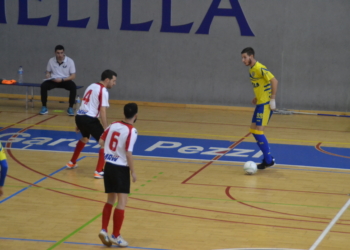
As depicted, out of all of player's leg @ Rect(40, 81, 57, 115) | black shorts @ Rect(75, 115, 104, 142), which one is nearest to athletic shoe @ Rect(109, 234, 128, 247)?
black shorts @ Rect(75, 115, 104, 142)

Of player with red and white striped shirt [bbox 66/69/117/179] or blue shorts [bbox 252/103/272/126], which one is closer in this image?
player with red and white striped shirt [bbox 66/69/117/179]

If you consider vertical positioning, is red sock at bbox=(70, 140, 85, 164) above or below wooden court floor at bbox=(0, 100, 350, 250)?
above

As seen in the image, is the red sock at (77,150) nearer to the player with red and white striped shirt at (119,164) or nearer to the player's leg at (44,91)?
the player with red and white striped shirt at (119,164)

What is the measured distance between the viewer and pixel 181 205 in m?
8.41

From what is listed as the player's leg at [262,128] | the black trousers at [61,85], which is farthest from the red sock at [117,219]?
the black trousers at [61,85]

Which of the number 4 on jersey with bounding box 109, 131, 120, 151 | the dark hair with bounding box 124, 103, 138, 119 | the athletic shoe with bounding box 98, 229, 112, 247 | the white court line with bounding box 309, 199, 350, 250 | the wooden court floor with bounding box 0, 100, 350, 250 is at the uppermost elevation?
the dark hair with bounding box 124, 103, 138, 119

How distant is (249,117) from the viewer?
15805 mm

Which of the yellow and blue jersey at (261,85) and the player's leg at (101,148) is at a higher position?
the yellow and blue jersey at (261,85)

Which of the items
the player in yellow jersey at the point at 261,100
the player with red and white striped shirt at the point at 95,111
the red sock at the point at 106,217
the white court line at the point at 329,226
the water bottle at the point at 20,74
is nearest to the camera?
the red sock at the point at 106,217

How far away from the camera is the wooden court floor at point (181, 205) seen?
7.05m

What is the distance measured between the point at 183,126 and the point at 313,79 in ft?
14.3

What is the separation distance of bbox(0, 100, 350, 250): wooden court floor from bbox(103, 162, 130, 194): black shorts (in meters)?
0.69

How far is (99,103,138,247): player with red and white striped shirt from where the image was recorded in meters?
6.71

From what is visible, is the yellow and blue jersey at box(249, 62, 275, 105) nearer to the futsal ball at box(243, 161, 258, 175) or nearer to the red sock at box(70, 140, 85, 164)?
the futsal ball at box(243, 161, 258, 175)
